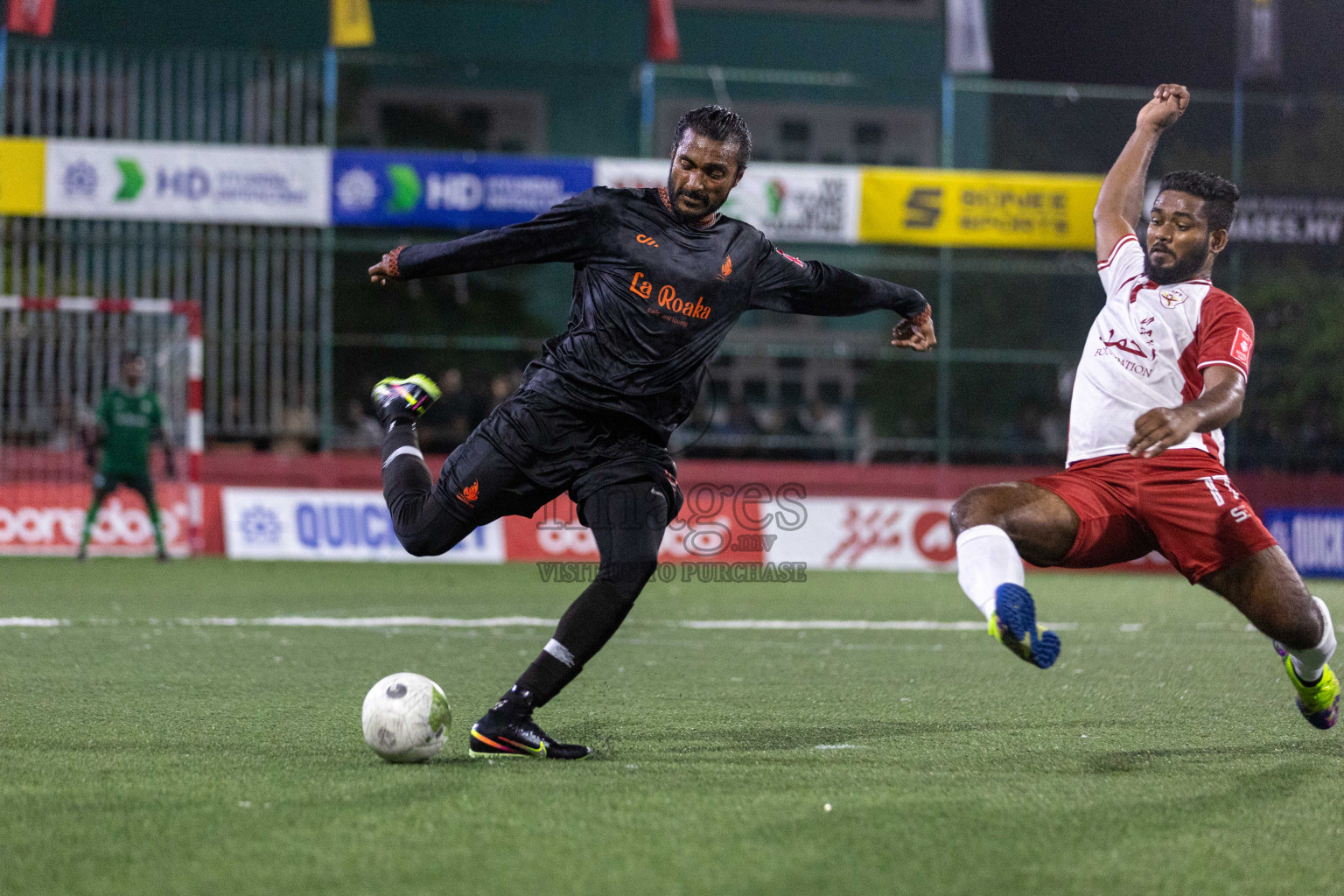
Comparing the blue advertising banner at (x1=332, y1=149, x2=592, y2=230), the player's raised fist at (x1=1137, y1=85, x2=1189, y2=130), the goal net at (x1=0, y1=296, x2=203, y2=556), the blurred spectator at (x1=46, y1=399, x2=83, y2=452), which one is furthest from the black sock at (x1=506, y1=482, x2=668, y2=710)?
the blurred spectator at (x1=46, y1=399, x2=83, y2=452)

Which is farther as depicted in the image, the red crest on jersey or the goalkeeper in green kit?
the goalkeeper in green kit

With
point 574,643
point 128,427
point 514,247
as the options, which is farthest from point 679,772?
point 128,427

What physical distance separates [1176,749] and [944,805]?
1.55 metres

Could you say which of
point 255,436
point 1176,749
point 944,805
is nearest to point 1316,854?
point 944,805

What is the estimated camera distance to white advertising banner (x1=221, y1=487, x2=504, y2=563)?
15891 millimetres

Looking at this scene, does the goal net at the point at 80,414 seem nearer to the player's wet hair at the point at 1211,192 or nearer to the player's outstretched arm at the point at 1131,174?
the player's outstretched arm at the point at 1131,174

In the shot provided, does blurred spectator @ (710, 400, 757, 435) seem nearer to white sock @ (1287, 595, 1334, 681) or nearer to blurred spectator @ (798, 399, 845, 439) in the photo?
blurred spectator @ (798, 399, 845, 439)

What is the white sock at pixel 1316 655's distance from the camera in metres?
5.25

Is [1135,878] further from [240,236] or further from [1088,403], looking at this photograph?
[240,236]

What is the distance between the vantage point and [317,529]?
16.0m

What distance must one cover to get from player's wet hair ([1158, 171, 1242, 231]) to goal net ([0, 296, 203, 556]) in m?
12.2

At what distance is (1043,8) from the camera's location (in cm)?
2670

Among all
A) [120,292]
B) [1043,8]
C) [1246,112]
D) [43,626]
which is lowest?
[43,626]

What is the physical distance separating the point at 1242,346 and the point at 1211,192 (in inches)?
26.9
